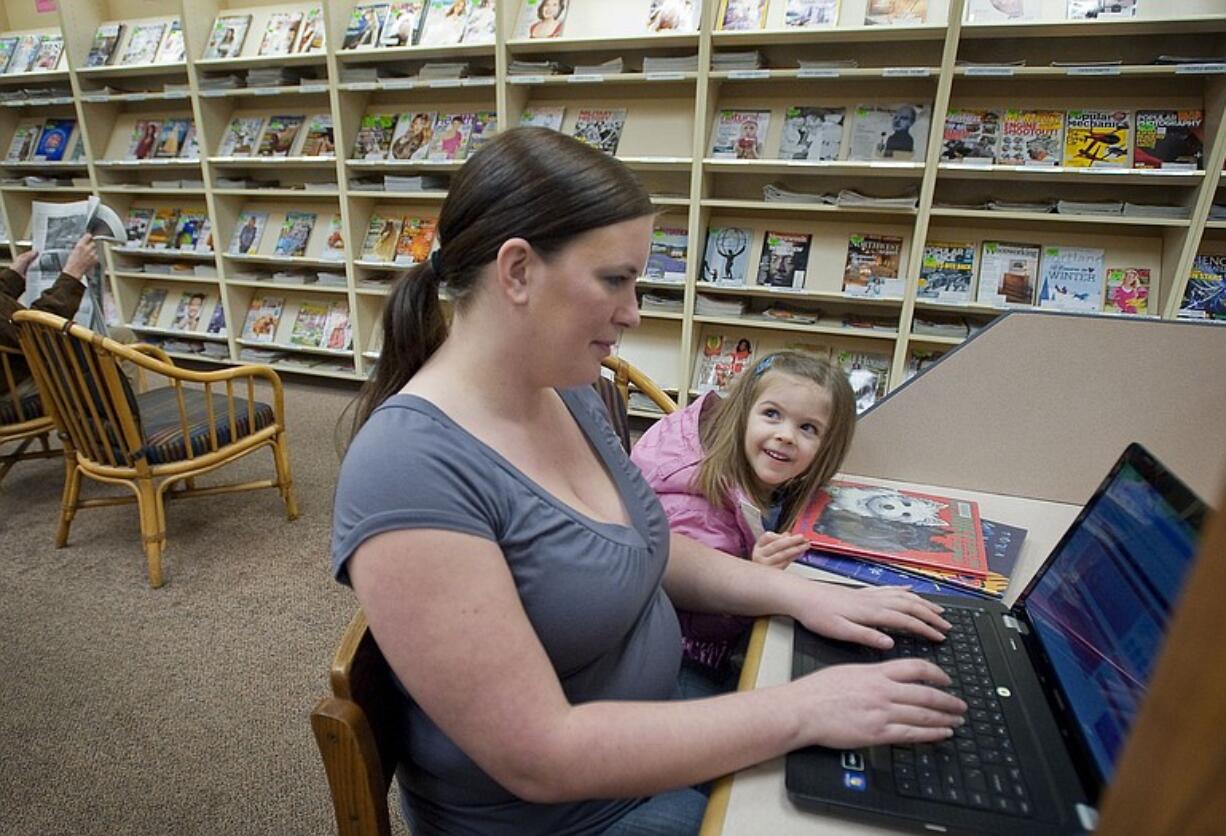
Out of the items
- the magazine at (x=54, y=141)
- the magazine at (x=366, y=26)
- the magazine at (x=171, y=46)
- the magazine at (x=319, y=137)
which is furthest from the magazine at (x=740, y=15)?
the magazine at (x=54, y=141)

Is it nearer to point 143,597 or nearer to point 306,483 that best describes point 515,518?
point 143,597

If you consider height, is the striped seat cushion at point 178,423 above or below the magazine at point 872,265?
below

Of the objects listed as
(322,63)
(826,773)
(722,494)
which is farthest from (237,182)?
(826,773)

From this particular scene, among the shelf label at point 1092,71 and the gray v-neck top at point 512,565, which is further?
the shelf label at point 1092,71

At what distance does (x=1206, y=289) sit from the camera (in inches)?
101

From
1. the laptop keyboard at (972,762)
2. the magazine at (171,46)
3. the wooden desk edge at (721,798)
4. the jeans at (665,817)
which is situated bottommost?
the jeans at (665,817)

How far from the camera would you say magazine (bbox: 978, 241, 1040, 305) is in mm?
2799

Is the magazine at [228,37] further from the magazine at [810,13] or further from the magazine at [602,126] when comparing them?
the magazine at [810,13]

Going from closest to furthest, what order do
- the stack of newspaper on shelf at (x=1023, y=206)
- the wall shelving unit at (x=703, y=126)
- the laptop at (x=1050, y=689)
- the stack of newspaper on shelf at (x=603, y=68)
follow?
the laptop at (x=1050, y=689) < the wall shelving unit at (x=703, y=126) < the stack of newspaper on shelf at (x=1023, y=206) < the stack of newspaper on shelf at (x=603, y=68)

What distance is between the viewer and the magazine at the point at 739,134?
9.79 ft

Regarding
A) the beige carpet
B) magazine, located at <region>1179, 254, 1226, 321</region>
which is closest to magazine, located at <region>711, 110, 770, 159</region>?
magazine, located at <region>1179, 254, 1226, 321</region>

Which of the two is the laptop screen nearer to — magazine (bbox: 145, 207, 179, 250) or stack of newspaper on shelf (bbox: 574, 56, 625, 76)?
stack of newspaper on shelf (bbox: 574, 56, 625, 76)

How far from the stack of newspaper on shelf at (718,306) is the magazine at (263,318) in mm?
2578

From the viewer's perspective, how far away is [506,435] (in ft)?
2.32
